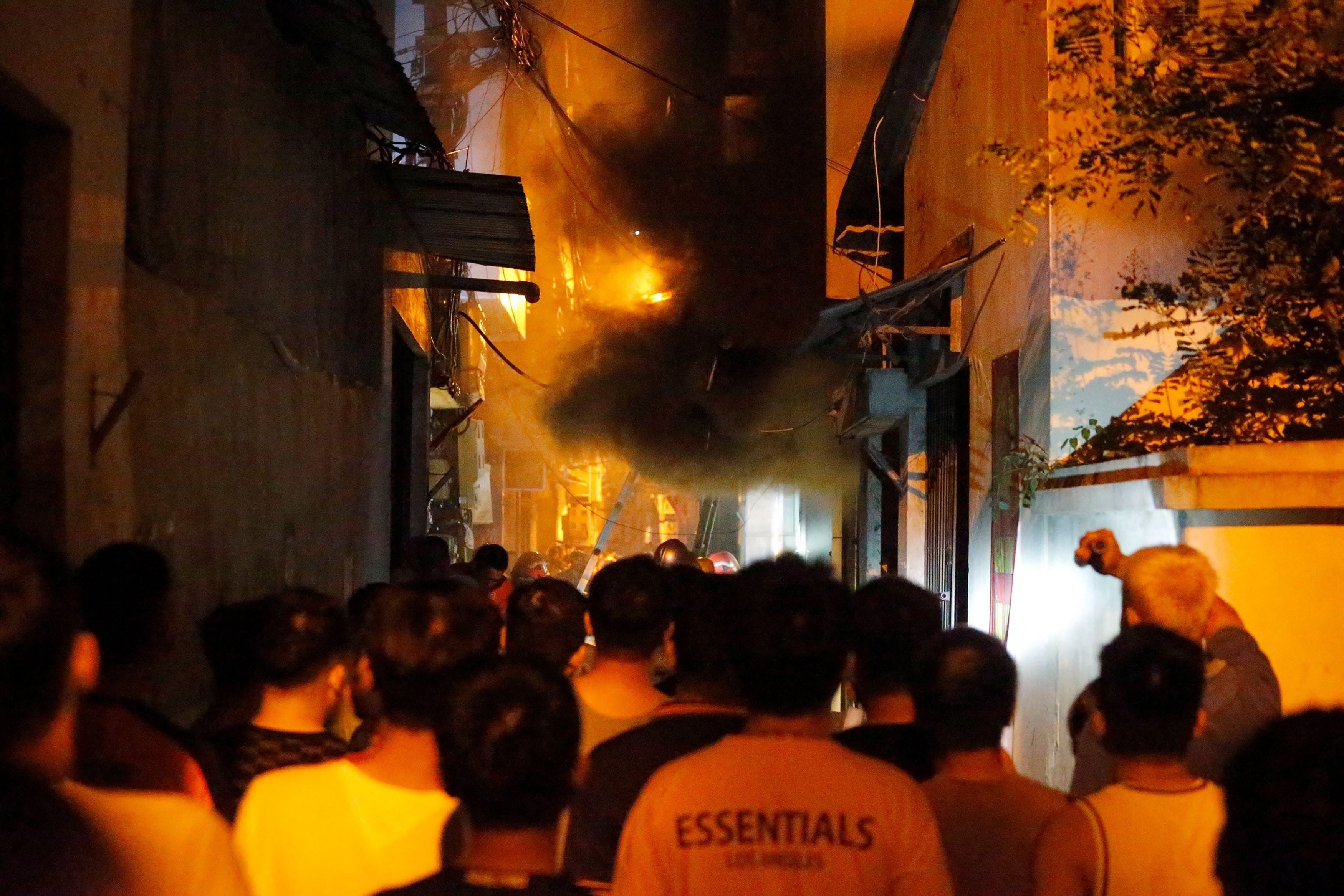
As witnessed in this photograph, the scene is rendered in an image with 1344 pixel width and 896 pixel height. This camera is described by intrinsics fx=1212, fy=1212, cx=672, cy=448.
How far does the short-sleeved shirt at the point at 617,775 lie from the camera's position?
10.2ft

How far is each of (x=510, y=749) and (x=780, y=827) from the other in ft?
1.77

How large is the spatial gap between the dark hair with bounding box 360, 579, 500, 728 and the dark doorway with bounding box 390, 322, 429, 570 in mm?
10481

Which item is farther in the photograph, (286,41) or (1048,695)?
(1048,695)

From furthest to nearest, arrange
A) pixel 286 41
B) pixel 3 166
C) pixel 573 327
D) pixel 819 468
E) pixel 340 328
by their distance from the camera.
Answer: pixel 573 327 < pixel 819 468 < pixel 340 328 < pixel 286 41 < pixel 3 166

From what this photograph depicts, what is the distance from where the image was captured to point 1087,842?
256 cm

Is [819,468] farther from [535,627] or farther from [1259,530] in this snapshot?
[535,627]

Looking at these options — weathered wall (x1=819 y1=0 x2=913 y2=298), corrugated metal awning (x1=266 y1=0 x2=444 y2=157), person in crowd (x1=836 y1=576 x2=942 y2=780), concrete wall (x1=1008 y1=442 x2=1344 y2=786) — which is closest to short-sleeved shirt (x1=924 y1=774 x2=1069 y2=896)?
person in crowd (x1=836 y1=576 x2=942 y2=780)

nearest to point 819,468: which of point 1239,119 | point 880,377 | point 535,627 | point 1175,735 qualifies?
point 880,377

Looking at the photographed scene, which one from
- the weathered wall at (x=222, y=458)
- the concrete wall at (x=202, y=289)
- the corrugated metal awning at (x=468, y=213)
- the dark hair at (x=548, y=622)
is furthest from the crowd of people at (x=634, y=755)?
the corrugated metal awning at (x=468, y=213)

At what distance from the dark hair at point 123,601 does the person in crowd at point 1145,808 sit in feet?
7.79

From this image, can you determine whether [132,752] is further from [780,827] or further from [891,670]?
[891,670]

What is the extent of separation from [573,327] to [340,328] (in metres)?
16.0

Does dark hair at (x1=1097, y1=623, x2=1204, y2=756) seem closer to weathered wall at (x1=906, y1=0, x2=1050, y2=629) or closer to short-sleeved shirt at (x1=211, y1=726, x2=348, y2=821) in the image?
short-sleeved shirt at (x1=211, y1=726, x2=348, y2=821)

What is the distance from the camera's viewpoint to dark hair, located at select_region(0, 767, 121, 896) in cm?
169
